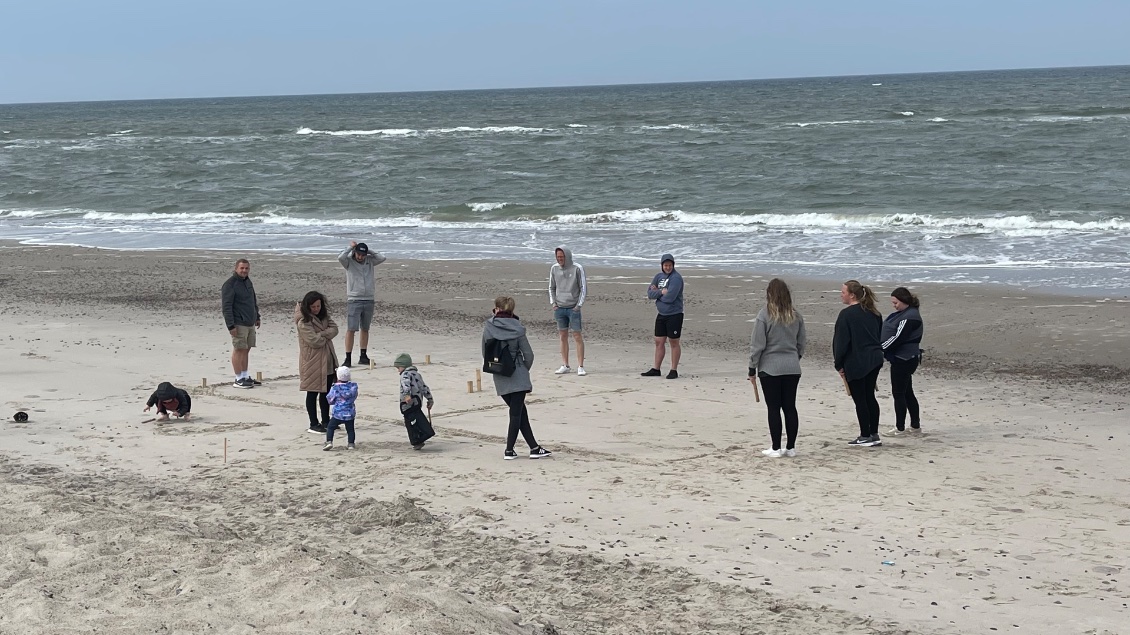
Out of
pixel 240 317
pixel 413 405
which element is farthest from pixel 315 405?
pixel 240 317

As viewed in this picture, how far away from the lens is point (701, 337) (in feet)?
48.3

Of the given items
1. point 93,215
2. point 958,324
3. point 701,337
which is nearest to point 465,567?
point 701,337

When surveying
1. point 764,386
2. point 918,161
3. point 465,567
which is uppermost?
point 918,161

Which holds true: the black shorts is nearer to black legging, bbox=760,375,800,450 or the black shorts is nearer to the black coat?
the black coat

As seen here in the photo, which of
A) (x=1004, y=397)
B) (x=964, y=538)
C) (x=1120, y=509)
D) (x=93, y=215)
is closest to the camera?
(x=964, y=538)

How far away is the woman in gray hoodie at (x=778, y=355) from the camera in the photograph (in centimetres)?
880

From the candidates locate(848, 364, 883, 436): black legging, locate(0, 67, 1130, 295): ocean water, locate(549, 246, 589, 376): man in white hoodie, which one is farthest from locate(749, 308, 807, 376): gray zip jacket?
locate(0, 67, 1130, 295): ocean water

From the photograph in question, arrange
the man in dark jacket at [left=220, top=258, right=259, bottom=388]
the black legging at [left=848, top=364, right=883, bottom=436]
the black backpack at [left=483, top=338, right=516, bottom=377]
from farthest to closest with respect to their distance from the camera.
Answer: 1. the man in dark jacket at [left=220, top=258, right=259, bottom=388]
2. the black legging at [left=848, top=364, right=883, bottom=436]
3. the black backpack at [left=483, top=338, right=516, bottom=377]

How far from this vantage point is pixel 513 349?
28.8ft

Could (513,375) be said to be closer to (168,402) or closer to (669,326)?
(168,402)

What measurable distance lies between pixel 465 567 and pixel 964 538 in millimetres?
2812

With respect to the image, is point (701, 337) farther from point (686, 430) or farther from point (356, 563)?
point (356, 563)

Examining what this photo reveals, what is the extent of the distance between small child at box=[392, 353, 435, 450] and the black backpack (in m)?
0.60

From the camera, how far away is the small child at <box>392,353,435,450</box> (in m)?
8.95
